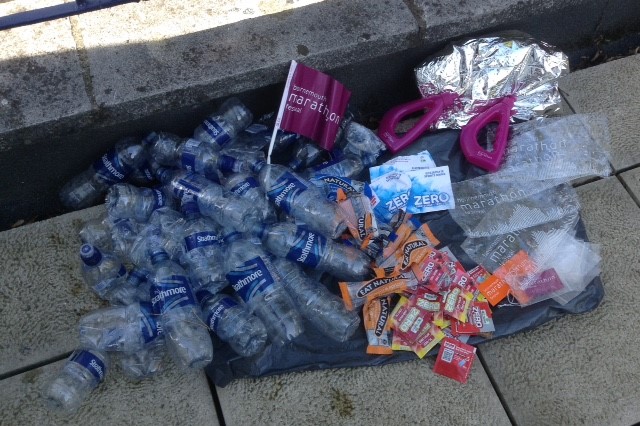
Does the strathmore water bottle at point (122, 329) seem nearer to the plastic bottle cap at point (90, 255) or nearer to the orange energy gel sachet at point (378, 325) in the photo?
the plastic bottle cap at point (90, 255)

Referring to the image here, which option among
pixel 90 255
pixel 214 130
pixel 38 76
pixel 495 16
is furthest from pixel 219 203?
pixel 495 16

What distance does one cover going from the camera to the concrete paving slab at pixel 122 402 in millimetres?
2297

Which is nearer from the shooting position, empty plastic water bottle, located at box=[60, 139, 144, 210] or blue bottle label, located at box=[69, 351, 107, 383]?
blue bottle label, located at box=[69, 351, 107, 383]

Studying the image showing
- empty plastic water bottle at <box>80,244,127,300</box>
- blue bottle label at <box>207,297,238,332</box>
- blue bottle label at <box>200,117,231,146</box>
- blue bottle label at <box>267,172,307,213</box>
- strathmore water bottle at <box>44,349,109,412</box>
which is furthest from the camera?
blue bottle label at <box>200,117,231,146</box>

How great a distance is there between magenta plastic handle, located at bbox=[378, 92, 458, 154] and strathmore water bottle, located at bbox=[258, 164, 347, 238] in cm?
50

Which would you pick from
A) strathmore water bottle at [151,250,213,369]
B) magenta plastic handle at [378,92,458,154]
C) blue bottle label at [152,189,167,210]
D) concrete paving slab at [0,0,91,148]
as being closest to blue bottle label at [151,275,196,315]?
strathmore water bottle at [151,250,213,369]

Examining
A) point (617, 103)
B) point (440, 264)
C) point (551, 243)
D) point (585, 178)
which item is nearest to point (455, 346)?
point (440, 264)

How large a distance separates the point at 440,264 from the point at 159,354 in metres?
1.23

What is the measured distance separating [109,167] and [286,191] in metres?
0.83

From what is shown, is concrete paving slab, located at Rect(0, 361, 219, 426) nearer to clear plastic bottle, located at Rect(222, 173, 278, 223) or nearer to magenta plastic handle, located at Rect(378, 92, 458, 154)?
clear plastic bottle, located at Rect(222, 173, 278, 223)

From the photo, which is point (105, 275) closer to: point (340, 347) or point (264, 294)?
point (264, 294)

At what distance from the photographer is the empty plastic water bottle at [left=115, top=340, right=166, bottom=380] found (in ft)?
7.74

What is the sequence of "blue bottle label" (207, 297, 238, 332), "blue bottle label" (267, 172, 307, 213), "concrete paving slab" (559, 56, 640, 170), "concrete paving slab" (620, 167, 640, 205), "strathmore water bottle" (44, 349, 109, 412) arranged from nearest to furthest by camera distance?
"strathmore water bottle" (44, 349, 109, 412), "blue bottle label" (207, 297, 238, 332), "blue bottle label" (267, 172, 307, 213), "concrete paving slab" (620, 167, 640, 205), "concrete paving slab" (559, 56, 640, 170)

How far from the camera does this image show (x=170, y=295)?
7.77ft
